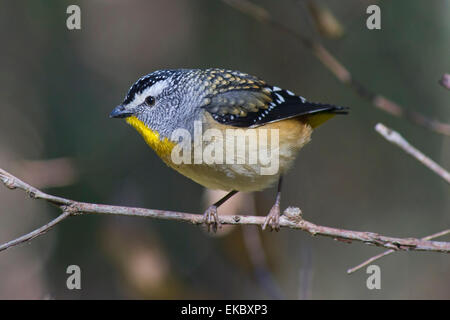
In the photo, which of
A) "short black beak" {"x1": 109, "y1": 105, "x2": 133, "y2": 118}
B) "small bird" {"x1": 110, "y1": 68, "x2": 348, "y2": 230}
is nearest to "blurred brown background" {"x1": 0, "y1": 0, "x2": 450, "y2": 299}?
"small bird" {"x1": 110, "y1": 68, "x2": 348, "y2": 230}

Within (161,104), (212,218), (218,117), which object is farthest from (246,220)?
(161,104)

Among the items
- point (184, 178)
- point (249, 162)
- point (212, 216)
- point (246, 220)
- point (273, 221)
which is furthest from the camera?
point (184, 178)

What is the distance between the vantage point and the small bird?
418 cm

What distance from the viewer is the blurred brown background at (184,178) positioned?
291 inches

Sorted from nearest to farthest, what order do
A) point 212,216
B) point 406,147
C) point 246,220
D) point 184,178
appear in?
point 406,147, point 246,220, point 212,216, point 184,178

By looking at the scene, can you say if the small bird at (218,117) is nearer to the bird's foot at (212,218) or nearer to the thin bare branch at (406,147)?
the bird's foot at (212,218)

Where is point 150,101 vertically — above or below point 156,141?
above

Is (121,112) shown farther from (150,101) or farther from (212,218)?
(212,218)

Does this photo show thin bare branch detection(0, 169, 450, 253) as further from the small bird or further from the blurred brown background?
the blurred brown background

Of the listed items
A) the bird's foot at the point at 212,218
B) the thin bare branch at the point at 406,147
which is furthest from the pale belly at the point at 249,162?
the thin bare branch at the point at 406,147

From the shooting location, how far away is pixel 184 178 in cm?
780

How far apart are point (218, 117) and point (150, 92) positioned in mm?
627

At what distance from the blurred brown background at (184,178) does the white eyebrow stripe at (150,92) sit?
2.93 m

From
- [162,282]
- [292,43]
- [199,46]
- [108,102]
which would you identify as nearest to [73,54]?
[108,102]
